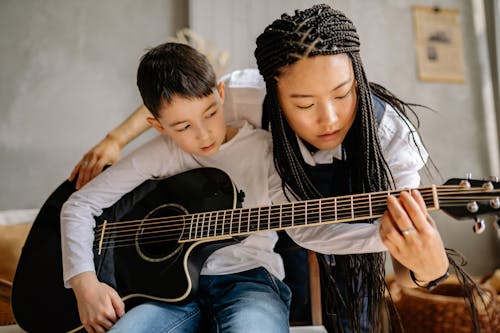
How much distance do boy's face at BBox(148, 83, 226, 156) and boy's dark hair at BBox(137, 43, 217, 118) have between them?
0.02 meters

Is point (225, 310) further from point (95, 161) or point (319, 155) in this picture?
point (95, 161)

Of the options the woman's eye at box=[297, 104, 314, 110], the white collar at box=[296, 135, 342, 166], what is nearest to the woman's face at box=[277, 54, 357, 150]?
the woman's eye at box=[297, 104, 314, 110]

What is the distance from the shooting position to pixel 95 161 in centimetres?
135

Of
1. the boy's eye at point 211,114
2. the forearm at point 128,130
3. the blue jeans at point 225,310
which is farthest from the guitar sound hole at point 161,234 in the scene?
the forearm at point 128,130

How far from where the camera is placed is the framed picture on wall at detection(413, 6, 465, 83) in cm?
Result: 243

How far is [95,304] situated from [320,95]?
2.25ft

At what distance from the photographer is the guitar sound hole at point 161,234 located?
1118 millimetres

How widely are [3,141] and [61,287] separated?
1209mm

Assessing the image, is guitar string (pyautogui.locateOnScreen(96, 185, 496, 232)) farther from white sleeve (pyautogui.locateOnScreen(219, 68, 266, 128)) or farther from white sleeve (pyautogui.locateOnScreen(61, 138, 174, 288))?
white sleeve (pyautogui.locateOnScreen(219, 68, 266, 128))

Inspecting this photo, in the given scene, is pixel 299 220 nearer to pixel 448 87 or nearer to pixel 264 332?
pixel 264 332

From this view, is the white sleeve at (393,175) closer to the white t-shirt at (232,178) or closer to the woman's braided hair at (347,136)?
the woman's braided hair at (347,136)

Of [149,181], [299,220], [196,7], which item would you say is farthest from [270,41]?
[196,7]

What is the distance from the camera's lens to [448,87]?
96.7 inches

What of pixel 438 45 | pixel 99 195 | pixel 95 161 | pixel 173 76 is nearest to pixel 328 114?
pixel 173 76
